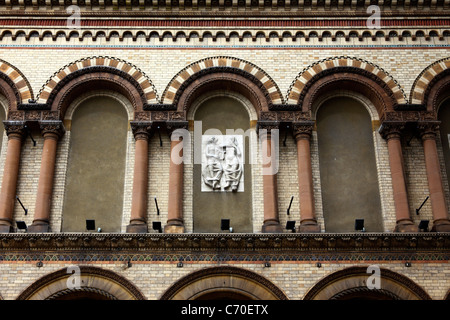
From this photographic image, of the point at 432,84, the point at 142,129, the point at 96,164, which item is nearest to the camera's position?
the point at 142,129

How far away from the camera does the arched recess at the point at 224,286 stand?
17.8 metres

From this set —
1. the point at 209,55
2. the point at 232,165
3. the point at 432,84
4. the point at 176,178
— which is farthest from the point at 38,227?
the point at 432,84

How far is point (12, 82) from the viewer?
2064cm

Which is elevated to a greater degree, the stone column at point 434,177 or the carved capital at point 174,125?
the carved capital at point 174,125

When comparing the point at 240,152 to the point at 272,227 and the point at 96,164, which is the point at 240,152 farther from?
the point at 96,164

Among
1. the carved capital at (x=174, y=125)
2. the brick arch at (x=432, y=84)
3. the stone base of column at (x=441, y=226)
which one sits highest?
the brick arch at (x=432, y=84)

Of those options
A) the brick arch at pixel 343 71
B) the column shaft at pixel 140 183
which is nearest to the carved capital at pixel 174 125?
the column shaft at pixel 140 183

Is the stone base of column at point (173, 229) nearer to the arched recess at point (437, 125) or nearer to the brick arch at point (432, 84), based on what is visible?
the arched recess at point (437, 125)

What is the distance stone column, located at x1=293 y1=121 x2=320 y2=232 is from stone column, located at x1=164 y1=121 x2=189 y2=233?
3656mm

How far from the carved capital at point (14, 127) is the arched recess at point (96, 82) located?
1.01 meters

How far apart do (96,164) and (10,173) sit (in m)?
2.68

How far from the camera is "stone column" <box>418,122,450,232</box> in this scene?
18781 mm

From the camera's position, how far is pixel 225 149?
20.5 m

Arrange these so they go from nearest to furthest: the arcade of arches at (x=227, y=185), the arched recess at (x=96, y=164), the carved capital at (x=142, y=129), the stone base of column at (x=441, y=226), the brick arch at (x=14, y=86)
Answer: the arcade of arches at (x=227, y=185)
the stone base of column at (x=441, y=226)
the arched recess at (x=96, y=164)
the carved capital at (x=142, y=129)
the brick arch at (x=14, y=86)
